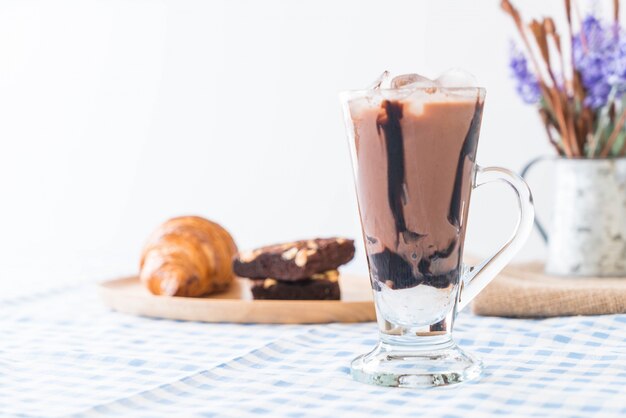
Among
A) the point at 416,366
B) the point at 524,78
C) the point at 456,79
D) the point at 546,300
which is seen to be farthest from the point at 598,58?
the point at 416,366

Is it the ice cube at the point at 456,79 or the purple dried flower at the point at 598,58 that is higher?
the purple dried flower at the point at 598,58

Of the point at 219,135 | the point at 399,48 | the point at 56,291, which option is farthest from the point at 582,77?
the point at 219,135

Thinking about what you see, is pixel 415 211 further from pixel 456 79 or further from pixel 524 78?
pixel 524 78

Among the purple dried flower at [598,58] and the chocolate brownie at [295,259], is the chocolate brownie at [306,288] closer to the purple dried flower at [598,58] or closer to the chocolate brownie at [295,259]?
the chocolate brownie at [295,259]

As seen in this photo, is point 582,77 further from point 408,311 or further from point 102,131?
point 102,131

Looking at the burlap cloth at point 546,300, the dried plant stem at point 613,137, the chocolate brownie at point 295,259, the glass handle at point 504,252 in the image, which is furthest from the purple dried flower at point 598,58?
the glass handle at point 504,252
